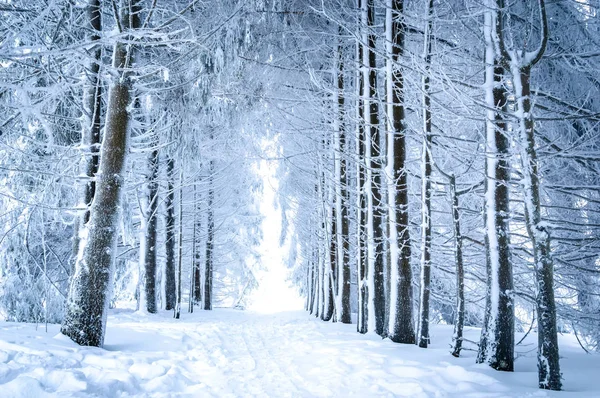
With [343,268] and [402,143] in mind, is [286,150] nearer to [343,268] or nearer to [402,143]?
[343,268]

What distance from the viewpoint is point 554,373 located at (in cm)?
363

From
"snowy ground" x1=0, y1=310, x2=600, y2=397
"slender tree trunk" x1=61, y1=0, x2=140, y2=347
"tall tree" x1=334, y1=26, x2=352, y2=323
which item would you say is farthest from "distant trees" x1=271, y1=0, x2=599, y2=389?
"slender tree trunk" x1=61, y1=0, x2=140, y2=347

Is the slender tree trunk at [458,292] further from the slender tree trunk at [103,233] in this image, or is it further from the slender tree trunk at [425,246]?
the slender tree trunk at [103,233]

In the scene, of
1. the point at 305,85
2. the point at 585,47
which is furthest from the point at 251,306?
the point at 585,47

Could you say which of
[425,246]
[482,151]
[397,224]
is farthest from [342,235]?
[482,151]

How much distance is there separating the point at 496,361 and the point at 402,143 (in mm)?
4083

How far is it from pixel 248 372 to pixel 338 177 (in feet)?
21.3

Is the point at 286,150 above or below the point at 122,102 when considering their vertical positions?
above

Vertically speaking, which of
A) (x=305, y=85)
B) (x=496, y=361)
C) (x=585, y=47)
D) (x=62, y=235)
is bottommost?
(x=496, y=361)

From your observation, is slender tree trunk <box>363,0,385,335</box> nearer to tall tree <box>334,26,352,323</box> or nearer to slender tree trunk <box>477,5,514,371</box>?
tall tree <box>334,26,352,323</box>

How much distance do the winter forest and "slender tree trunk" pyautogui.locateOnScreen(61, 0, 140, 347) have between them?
0.03 metres

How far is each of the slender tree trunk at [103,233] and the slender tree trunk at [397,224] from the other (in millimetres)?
4330

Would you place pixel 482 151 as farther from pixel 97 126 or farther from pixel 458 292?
pixel 97 126

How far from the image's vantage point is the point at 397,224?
6.87 m
